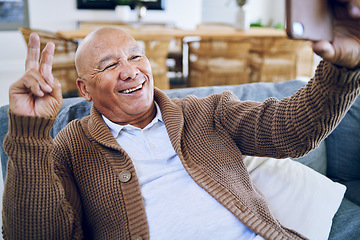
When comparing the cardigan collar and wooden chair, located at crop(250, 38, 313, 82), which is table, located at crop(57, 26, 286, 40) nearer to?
wooden chair, located at crop(250, 38, 313, 82)

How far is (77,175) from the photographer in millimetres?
1040

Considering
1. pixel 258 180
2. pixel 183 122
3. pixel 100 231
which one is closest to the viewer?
pixel 100 231

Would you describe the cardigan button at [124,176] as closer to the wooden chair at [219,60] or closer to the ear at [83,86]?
the ear at [83,86]

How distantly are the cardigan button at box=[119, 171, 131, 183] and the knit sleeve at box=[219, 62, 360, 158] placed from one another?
37 centimetres

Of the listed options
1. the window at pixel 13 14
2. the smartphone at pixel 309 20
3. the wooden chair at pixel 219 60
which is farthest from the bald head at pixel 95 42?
the window at pixel 13 14

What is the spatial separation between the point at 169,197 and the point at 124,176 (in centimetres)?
15

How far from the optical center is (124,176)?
1.01 m

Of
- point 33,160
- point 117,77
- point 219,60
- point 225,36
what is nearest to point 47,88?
point 33,160

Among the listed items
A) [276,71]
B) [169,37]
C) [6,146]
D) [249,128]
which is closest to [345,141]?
[249,128]

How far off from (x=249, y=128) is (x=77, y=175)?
56 cm

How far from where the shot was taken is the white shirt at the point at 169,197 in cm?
99

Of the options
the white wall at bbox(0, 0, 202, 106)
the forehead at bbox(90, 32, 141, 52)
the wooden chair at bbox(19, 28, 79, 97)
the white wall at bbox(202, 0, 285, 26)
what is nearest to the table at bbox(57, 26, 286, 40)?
the wooden chair at bbox(19, 28, 79, 97)

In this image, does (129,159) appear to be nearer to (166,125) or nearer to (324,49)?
(166,125)

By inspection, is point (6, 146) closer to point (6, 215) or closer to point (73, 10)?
point (6, 215)
